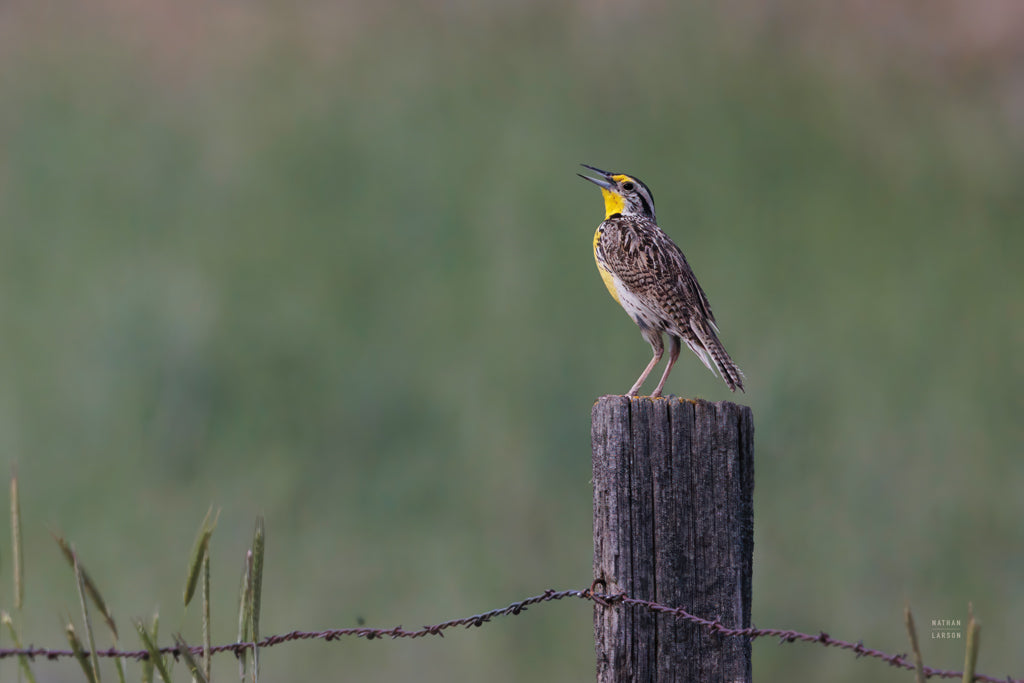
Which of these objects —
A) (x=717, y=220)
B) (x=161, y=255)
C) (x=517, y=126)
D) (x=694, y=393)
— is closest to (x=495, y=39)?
(x=517, y=126)

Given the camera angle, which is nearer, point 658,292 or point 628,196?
point 658,292

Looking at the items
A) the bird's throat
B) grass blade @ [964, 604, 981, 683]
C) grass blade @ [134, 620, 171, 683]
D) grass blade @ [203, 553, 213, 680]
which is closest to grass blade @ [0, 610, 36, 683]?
grass blade @ [134, 620, 171, 683]

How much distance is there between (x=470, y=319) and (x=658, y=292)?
5.52m

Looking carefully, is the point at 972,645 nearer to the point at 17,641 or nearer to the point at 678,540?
the point at 678,540

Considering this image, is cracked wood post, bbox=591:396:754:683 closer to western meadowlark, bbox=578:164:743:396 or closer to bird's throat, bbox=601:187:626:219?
western meadowlark, bbox=578:164:743:396

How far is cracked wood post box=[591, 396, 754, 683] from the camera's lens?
2.73 m

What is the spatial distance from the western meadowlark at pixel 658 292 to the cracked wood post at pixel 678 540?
3.33ft

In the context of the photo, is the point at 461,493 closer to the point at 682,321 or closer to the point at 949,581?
the point at 949,581

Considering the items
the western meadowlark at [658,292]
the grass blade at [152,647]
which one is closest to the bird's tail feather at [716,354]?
the western meadowlark at [658,292]

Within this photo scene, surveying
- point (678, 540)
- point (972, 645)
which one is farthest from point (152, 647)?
point (972, 645)

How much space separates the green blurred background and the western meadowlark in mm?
3554

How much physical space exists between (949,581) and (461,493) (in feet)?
12.7

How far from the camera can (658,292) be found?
4129 millimetres

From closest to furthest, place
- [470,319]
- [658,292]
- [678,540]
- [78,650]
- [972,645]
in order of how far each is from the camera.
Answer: [972,645], [78,650], [678,540], [658,292], [470,319]
